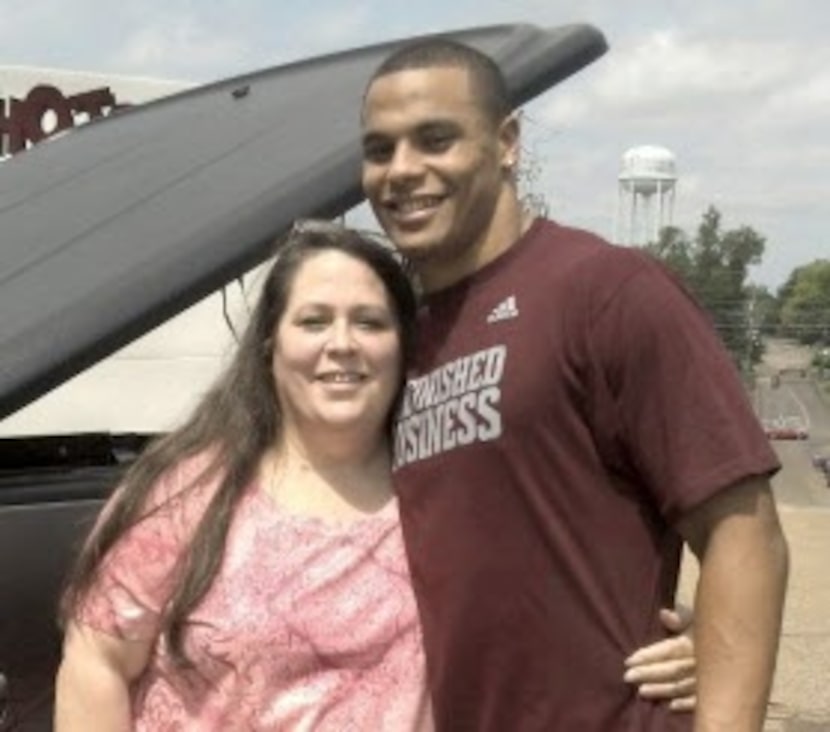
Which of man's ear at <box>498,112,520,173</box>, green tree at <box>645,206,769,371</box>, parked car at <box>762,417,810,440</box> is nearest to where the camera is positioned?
man's ear at <box>498,112,520,173</box>

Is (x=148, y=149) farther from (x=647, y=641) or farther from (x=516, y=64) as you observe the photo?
(x=647, y=641)

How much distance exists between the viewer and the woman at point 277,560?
1.99 meters

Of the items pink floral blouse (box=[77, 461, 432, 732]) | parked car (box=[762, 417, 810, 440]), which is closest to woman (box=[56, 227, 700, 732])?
pink floral blouse (box=[77, 461, 432, 732])

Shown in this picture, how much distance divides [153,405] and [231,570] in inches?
191

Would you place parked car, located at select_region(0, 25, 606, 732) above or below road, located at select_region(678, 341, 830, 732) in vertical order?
above

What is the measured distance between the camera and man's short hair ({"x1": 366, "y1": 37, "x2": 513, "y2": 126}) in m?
2.07

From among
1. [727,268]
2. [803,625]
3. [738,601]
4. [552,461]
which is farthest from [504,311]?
[727,268]

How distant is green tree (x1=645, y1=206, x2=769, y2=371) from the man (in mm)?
46870

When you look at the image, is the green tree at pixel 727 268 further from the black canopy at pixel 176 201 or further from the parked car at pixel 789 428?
Answer: the black canopy at pixel 176 201

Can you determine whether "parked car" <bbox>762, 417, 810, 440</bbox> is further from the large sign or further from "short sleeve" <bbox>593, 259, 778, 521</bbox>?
"short sleeve" <bbox>593, 259, 778, 521</bbox>

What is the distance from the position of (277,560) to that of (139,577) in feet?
0.60

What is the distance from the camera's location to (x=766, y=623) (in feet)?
6.14

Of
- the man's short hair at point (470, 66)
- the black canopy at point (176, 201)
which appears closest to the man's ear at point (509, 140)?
the man's short hair at point (470, 66)

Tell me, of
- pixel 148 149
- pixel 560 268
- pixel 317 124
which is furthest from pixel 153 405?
pixel 560 268
